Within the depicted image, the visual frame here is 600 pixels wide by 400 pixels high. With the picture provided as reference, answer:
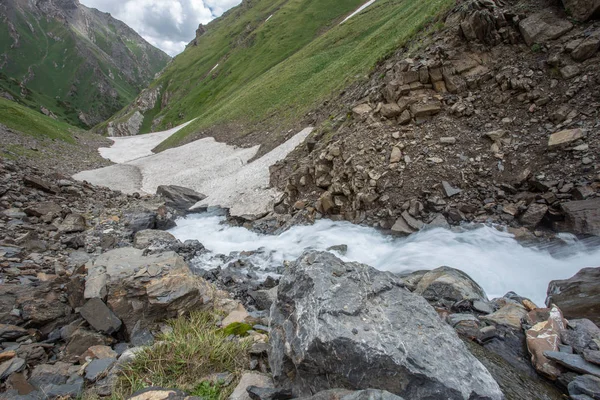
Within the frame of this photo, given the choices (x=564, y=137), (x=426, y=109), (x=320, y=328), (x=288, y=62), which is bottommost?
(x=564, y=137)

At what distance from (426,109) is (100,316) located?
53.7 feet

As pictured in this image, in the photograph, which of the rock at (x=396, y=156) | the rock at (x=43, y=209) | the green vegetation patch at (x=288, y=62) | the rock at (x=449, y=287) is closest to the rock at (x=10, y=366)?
the rock at (x=449, y=287)

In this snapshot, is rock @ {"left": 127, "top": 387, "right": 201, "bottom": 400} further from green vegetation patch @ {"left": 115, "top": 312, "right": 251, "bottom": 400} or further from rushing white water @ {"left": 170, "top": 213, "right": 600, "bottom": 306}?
rushing white water @ {"left": 170, "top": 213, "right": 600, "bottom": 306}

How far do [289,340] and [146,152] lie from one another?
2564 inches

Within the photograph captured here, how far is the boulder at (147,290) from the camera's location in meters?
7.57

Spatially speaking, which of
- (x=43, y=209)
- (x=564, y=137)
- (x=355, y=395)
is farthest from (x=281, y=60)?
(x=355, y=395)

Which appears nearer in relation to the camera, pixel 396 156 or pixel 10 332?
pixel 10 332

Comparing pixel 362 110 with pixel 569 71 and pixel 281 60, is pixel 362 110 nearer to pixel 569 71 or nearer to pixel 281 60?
pixel 569 71

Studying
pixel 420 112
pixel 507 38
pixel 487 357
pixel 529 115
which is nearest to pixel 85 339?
pixel 487 357

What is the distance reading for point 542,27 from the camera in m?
14.7

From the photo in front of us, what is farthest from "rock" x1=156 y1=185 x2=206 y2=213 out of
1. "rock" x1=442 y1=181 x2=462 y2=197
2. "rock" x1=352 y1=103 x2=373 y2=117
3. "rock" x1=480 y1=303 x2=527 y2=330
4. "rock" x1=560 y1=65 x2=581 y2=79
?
"rock" x1=560 y1=65 x2=581 y2=79

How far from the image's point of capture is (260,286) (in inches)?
467

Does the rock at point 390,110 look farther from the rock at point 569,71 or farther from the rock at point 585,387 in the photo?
the rock at point 585,387

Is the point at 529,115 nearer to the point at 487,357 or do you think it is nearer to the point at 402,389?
the point at 487,357
